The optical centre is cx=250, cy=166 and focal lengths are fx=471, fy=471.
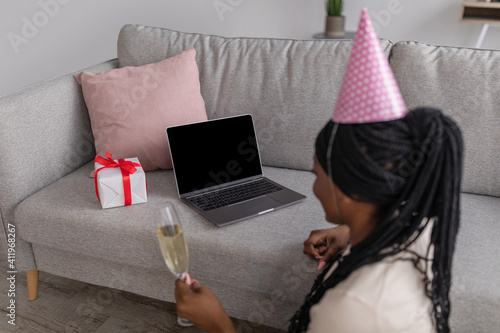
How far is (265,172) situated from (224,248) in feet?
1.68

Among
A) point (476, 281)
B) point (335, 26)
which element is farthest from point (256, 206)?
point (335, 26)

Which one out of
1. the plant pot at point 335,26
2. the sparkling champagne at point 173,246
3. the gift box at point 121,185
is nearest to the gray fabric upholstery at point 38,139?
the gift box at point 121,185

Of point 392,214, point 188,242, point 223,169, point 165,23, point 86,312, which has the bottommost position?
point 86,312

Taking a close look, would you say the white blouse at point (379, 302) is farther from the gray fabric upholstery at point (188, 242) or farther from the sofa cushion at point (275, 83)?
the sofa cushion at point (275, 83)

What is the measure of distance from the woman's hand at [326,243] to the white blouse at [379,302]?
15.3 inches

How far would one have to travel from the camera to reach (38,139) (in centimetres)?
169

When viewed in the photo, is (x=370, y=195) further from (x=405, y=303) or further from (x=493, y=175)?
(x=493, y=175)

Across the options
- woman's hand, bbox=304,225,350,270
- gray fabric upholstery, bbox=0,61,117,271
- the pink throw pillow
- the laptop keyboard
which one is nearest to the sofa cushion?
the pink throw pillow

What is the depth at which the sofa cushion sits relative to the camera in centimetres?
175

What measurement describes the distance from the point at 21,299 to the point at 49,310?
15cm

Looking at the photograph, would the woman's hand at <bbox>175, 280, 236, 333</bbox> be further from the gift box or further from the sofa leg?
the sofa leg

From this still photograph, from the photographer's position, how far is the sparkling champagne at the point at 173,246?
0.99 metres

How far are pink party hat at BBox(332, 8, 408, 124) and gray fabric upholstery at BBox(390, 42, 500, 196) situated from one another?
2.86 ft

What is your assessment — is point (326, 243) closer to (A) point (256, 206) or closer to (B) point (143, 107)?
(A) point (256, 206)
